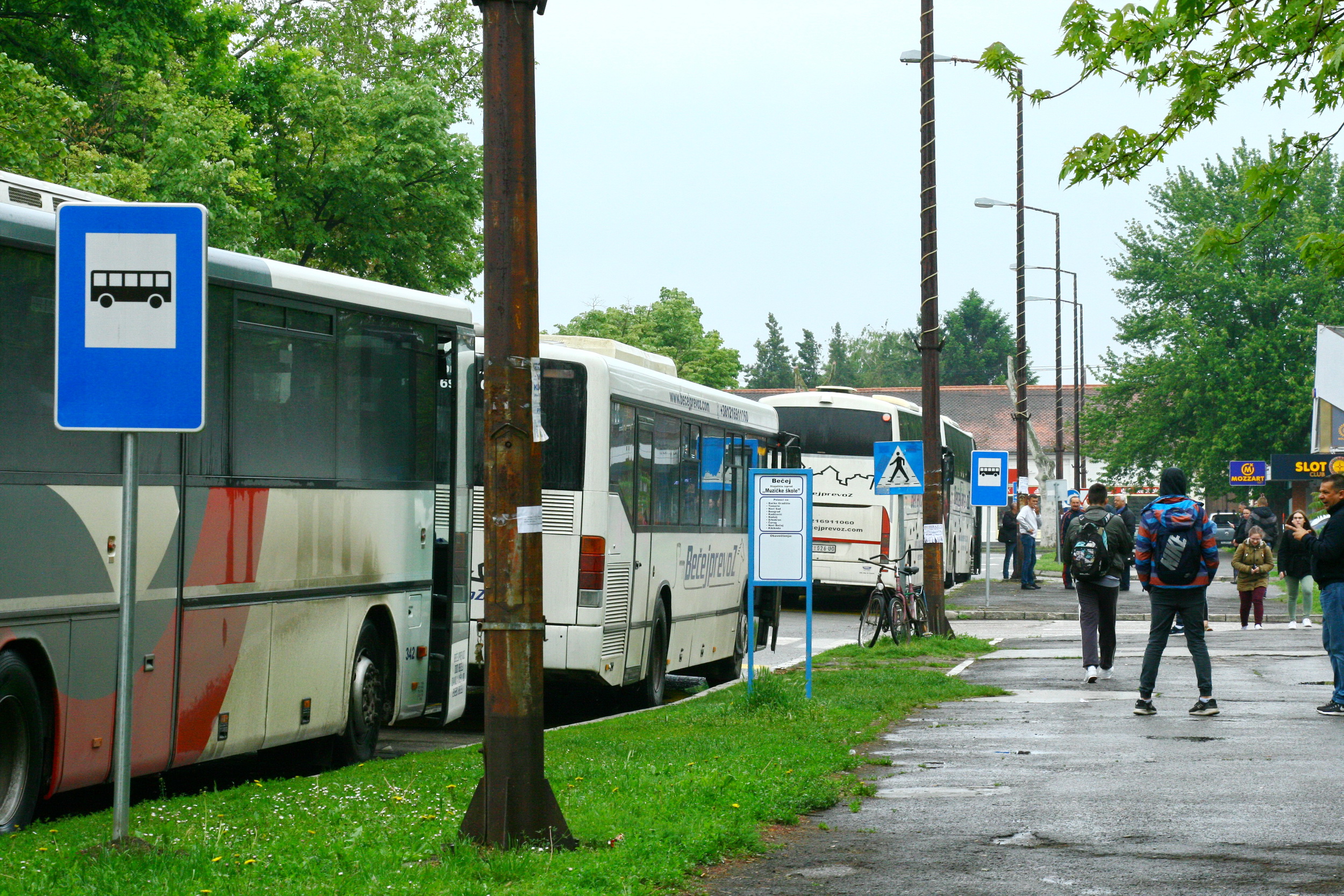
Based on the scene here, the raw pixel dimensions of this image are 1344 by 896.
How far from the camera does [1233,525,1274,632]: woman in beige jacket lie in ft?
88.1

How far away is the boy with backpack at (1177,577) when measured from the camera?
14.2 meters

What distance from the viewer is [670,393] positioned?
16562mm

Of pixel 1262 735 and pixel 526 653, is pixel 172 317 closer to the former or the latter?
pixel 526 653

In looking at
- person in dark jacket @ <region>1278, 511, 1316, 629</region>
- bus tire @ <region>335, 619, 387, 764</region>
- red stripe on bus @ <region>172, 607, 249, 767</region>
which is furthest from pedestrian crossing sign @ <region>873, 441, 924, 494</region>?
red stripe on bus @ <region>172, 607, 249, 767</region>

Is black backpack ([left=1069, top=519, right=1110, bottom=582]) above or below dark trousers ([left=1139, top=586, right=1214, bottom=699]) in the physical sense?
above

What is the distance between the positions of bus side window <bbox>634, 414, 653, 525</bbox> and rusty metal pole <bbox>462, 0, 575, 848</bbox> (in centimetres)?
771

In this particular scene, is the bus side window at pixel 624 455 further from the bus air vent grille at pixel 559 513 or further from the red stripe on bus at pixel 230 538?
the red stripe on bus at pixel 230 538

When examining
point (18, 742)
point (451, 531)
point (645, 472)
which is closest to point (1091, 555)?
point (645, 472)

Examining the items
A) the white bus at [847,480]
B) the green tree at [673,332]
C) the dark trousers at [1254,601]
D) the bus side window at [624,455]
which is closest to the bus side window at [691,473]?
the bus side window at [624,455]

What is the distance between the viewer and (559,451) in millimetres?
14266

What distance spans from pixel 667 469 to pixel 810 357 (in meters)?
147

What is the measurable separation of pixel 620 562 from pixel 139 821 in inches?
267

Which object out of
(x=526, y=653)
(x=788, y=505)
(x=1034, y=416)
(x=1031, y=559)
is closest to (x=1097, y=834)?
(x=526, y=653)

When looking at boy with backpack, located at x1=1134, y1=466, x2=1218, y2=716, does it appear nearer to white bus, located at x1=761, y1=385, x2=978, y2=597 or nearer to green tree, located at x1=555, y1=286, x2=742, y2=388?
white bus, located at x1=761, y1=385, x2=978, y2=597
